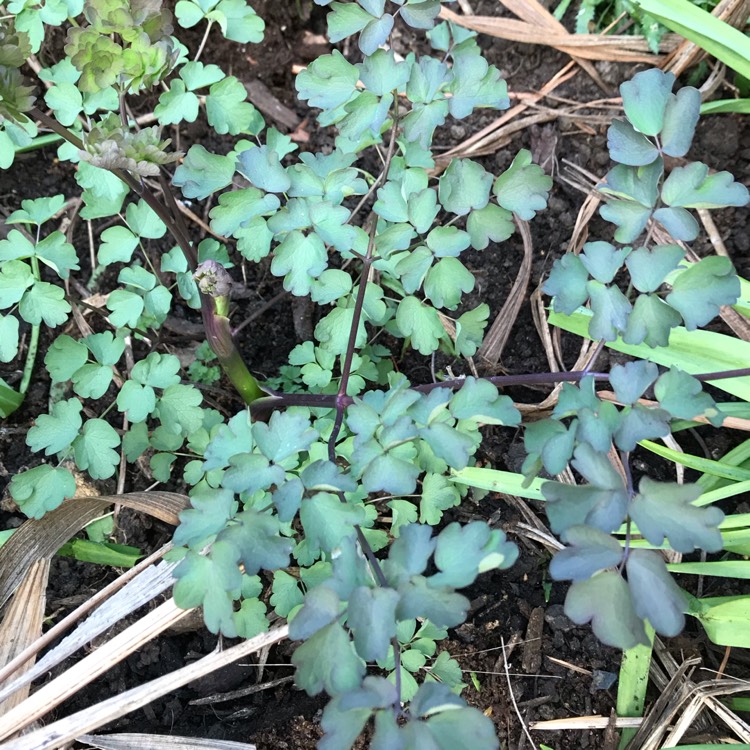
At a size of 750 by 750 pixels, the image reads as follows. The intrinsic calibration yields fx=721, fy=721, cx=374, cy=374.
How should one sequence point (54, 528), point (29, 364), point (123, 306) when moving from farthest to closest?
point (29, 364), point (54, 528), point (123, 306)

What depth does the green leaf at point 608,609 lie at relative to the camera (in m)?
0.84

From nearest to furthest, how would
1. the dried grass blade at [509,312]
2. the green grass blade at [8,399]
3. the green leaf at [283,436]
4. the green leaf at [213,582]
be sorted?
1. the green leaf at [213,582]
2. the green leaf at [283,436]
3. the green grass blade at [8,399]
4. the dried grass blade at [509,312]

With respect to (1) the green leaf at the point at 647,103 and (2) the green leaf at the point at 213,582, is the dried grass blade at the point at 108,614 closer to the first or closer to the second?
(2) the green leaf at the point at 213,582

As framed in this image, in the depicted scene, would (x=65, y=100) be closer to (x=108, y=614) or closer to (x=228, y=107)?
(x=228, y=107)

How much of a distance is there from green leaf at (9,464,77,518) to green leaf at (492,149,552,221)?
0.92 metres

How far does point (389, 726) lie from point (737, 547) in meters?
0.91

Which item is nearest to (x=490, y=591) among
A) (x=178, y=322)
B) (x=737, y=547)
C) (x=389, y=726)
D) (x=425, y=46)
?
(x=737, y=547)

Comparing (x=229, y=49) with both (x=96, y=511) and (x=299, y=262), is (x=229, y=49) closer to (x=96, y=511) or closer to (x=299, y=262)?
(x=299, y=262)

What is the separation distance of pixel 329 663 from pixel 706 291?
2.37 ft

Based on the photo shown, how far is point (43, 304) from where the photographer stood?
1.32 m

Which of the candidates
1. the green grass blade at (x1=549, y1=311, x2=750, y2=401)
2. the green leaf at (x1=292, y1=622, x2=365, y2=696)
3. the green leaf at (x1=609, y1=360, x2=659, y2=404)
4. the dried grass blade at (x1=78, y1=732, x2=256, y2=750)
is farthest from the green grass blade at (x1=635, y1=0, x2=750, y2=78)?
the dried grass blade at (x1=78, y1=732, x2=256, y2=750)

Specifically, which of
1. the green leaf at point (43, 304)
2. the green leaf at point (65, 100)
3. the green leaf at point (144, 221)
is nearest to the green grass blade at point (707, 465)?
the green leaf at point (144, 221)

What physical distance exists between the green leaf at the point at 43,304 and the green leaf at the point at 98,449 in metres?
0.21

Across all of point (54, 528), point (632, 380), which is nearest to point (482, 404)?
point (632, 380)
